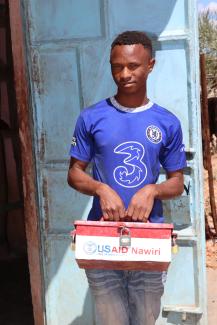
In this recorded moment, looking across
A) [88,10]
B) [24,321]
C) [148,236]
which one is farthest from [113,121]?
[24,321]

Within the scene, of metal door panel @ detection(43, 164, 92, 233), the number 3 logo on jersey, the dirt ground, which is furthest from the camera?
the dirt ground

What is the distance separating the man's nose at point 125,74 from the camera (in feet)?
7.13

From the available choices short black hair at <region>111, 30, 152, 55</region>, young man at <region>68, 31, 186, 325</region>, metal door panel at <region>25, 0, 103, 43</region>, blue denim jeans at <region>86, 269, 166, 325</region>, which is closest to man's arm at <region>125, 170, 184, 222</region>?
young man at <region>68, 31, 186, 325</region>

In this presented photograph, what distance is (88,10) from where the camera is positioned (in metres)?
2.96

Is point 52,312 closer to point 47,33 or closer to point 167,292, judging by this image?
point 167,292

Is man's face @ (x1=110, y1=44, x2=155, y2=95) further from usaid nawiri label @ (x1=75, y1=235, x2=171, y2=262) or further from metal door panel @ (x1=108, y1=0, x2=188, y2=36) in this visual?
metal door panel @ (x1=108, y1=0, x2=188, y2=36)

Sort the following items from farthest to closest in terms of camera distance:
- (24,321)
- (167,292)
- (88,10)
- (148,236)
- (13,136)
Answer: (13,136)
(24,321)
(167,292)
(88,10)
(148,236)

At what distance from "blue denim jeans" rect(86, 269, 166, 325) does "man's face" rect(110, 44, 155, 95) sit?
0.80 meters

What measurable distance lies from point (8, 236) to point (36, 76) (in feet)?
8.78

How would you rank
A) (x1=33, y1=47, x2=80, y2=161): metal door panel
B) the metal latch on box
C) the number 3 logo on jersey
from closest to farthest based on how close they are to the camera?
→ the metal latch on box → the number 3 logo on jersey → (x1=33, y1=47, x2=80, y2=161): metal door panel

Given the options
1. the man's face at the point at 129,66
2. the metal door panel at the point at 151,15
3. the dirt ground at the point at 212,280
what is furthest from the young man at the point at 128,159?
the dirt ground at the point at 212,280

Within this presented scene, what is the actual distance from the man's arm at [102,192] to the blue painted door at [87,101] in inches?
32.7

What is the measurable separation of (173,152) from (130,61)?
1.43 ft

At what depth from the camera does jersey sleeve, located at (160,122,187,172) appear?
2.28 meters
